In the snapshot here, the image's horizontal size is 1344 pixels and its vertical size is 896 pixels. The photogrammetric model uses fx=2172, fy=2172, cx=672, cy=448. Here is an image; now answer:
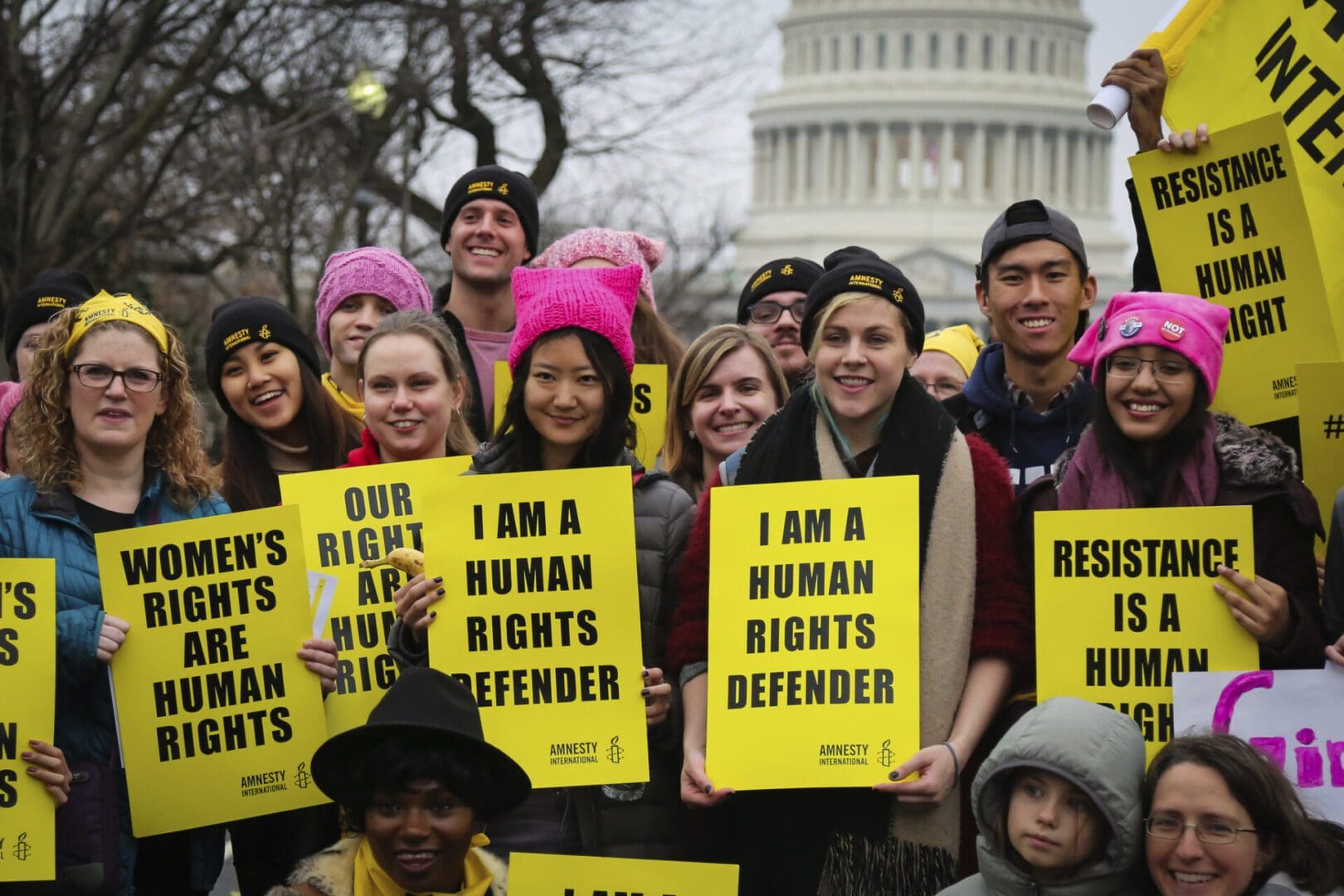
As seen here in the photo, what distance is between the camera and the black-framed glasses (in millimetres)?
5965

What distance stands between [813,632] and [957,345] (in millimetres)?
3689

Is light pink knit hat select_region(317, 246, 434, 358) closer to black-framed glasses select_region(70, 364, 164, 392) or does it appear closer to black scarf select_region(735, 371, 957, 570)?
black-framed glasses select_region(70, 364, 164, 392)

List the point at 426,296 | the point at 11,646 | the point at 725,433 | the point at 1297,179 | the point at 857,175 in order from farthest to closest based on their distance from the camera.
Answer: the point at 857,175 → the point at 426,296 → the point at 725,433 → the point at 1297,179 → the point at 11,646

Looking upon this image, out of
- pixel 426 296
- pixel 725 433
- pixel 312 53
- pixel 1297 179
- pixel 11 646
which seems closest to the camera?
pixel 11 646

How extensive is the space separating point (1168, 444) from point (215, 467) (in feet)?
9.76

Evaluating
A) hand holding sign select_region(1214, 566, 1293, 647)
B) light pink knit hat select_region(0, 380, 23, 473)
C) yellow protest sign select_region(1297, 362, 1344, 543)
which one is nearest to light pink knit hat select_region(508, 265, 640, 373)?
hand holding sign select_region(1214, 566, 1293, 647)

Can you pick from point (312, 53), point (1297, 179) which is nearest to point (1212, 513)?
point (1297, 179)

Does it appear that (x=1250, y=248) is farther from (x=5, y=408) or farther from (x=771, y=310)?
(x=5, y=408)

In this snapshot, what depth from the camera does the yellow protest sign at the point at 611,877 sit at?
539 centimetres

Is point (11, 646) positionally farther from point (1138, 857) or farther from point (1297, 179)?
point (1297, 179)

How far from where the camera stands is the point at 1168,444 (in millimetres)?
5699

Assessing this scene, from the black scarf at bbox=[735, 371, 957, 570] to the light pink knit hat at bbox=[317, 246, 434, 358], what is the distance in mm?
2172

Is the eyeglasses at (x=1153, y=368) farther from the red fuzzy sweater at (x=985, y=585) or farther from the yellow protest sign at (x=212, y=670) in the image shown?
the yellow protest sign at (x=212, y=670)

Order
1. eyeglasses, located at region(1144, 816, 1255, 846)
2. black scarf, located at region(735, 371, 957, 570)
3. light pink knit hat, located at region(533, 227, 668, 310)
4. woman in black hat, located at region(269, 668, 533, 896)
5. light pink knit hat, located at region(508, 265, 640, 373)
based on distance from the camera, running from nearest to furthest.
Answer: eyeglasses, located at region(1144, 816, 1255, 846) < woman in black hat, located at region(269, 668, 533, 896) < black scarf, located at region(735, 371, 957, 570) < light pink knit hat, located at region(508, 265, 640, 373) < light pink knit hat, located at region(533, 227, 668, 310)
